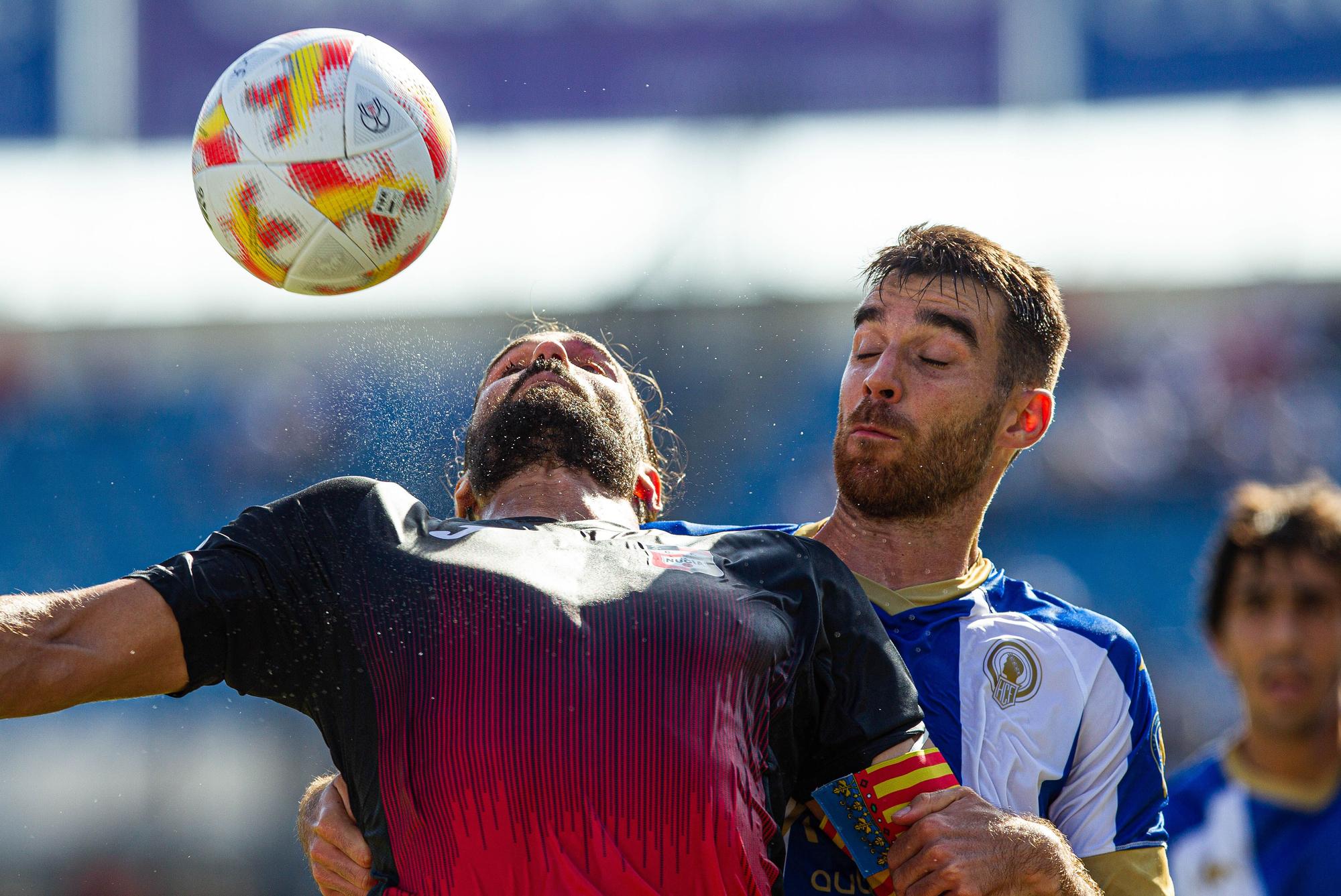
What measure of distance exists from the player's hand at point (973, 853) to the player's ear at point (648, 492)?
5.17ft

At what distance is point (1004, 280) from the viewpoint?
194 inches

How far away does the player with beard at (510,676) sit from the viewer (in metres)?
3.38

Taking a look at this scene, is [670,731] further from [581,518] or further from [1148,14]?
[1148,14]

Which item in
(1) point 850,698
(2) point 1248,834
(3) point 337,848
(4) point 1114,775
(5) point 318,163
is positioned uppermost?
(5) point 318,163

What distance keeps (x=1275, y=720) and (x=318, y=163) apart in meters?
4.71

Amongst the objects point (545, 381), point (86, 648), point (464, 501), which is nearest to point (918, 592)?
point (545, 381)

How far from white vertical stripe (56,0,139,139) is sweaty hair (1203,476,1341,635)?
49.8 feet

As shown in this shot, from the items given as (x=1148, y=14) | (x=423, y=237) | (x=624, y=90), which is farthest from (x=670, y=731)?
(x=1148, y=14)

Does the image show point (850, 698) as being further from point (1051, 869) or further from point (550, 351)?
point (550, 351)

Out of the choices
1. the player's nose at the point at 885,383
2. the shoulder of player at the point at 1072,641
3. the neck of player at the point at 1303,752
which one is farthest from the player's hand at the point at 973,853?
the neck of player at the point at 1303,752

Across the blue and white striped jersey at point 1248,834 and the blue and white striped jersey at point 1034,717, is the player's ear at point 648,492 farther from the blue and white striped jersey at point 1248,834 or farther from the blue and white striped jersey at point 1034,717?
the blue and white striped jersey at point 1248,834

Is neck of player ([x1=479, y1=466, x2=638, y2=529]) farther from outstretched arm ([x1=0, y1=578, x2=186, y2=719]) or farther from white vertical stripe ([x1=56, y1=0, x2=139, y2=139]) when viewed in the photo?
white vertical stripe ([x1=56, y1=0, x2=139, y2=139])

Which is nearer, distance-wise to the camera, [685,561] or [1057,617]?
[685,561]

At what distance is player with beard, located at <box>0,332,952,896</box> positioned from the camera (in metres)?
3.38
